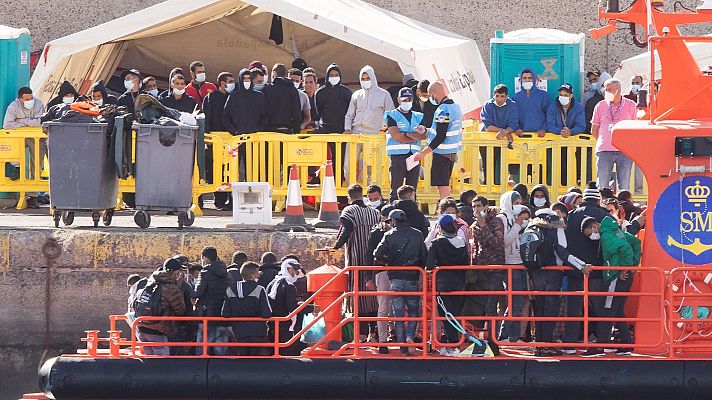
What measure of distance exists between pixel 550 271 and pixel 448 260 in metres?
0.80

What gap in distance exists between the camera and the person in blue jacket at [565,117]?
62.1ft

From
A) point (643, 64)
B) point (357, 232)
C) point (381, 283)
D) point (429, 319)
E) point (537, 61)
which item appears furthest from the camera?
point (643, 64)

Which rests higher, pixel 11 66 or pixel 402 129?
pixel 11 66

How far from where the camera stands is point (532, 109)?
19.0 m

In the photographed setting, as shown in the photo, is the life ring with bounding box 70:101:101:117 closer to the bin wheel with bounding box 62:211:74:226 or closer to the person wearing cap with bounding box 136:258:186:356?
the bin wheel with bounding box 62:211:74:226

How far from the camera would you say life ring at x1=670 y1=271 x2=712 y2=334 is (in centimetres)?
1277

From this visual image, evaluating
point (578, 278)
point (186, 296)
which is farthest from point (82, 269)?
point (578, 278)

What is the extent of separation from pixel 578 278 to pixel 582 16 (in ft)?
48.0

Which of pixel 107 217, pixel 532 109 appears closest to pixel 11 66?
pixel 107 217

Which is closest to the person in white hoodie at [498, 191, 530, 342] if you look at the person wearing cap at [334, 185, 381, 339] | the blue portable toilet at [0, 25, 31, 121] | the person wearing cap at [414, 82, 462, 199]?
the person wearing cap at [334, 185, 381, 339]

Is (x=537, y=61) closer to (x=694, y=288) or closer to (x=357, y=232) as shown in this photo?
(x=357, y=232)

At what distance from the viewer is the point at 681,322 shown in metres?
12.7

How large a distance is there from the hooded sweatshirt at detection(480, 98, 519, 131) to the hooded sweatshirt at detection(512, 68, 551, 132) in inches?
5.7

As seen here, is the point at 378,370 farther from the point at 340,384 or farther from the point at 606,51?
the point at 606,51
